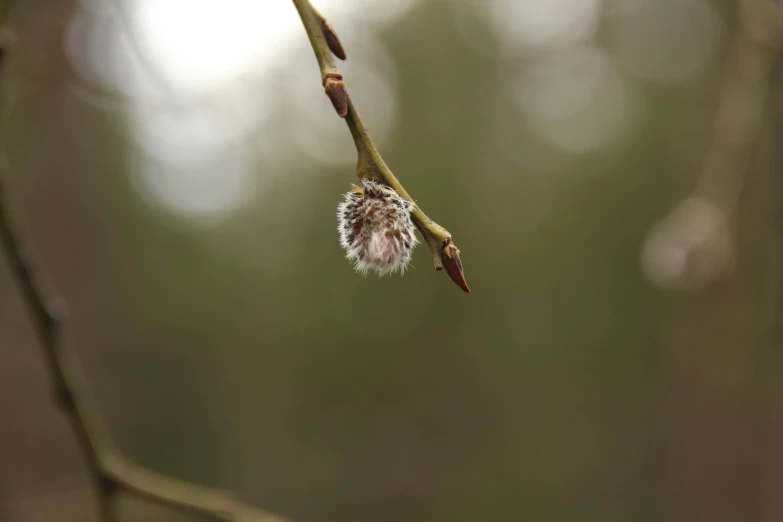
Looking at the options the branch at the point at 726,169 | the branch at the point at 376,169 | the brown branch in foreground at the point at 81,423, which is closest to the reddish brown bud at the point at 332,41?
the branch at the point at 376,169

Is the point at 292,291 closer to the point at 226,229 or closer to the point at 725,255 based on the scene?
the point at 226,229

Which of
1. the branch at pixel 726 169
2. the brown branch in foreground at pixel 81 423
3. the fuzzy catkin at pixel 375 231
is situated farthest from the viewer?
the branch at pixel 726 169

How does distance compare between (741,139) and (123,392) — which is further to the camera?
(123,392)

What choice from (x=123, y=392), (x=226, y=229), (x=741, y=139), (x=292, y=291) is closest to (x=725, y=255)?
(x=741, y=139)

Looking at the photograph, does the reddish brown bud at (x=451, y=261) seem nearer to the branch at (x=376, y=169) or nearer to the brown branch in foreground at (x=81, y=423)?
the branch at (x=376, y=169)

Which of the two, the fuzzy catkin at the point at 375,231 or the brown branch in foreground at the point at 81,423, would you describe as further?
the brown branch in foreground at the point at 81,423

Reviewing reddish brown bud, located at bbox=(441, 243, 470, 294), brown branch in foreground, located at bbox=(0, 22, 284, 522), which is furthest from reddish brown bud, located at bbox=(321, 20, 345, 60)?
brown branch in foreground, located at bbox=(0, 22, 284, 522)
